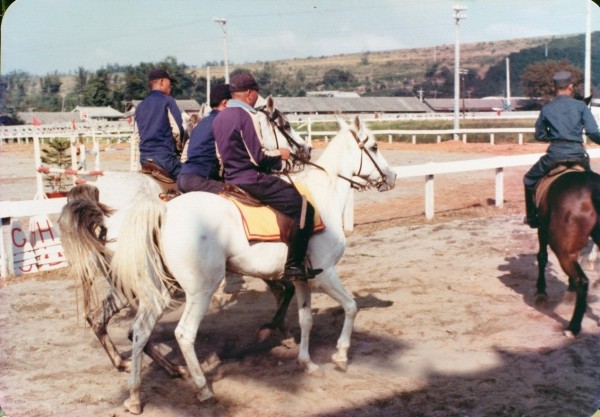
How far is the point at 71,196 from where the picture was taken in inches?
258

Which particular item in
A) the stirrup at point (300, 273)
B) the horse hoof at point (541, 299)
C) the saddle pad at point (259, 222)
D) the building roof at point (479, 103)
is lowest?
the horse hoof at point (541, 299)

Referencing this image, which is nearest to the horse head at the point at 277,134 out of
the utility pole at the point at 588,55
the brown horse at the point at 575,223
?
the brown horse at the point at 575,223

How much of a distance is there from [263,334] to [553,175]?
3.90 metres

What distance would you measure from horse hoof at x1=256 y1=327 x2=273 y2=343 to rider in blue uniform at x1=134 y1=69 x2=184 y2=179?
2.18m

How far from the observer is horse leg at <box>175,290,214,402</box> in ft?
19.0

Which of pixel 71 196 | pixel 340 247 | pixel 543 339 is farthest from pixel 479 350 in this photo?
pixel 71 196

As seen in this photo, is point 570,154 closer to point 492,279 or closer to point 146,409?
point 492,279

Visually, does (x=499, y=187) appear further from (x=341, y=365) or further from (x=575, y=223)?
(x=341, y=365)

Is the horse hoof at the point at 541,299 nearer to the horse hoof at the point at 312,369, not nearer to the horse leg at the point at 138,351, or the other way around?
the horse hoof at the point at 312,369

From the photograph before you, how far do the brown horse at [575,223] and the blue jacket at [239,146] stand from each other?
3.29m

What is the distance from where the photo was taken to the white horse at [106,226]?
18.8 ft

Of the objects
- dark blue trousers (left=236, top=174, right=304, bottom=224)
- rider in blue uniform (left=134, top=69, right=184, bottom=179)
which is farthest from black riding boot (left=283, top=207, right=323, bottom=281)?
rider in blue uniform (left=134, top=69, right=184, bottom=179)

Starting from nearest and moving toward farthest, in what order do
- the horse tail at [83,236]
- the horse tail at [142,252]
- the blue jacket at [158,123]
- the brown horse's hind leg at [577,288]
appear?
the horse tail at [142,252] → the horse tail at [83,236] → the brown horse's hind leg at [577,288] → the blue jacket at [158,123]

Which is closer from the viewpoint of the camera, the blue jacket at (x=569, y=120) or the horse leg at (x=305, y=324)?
the horse leg at (x=305, y=324)
